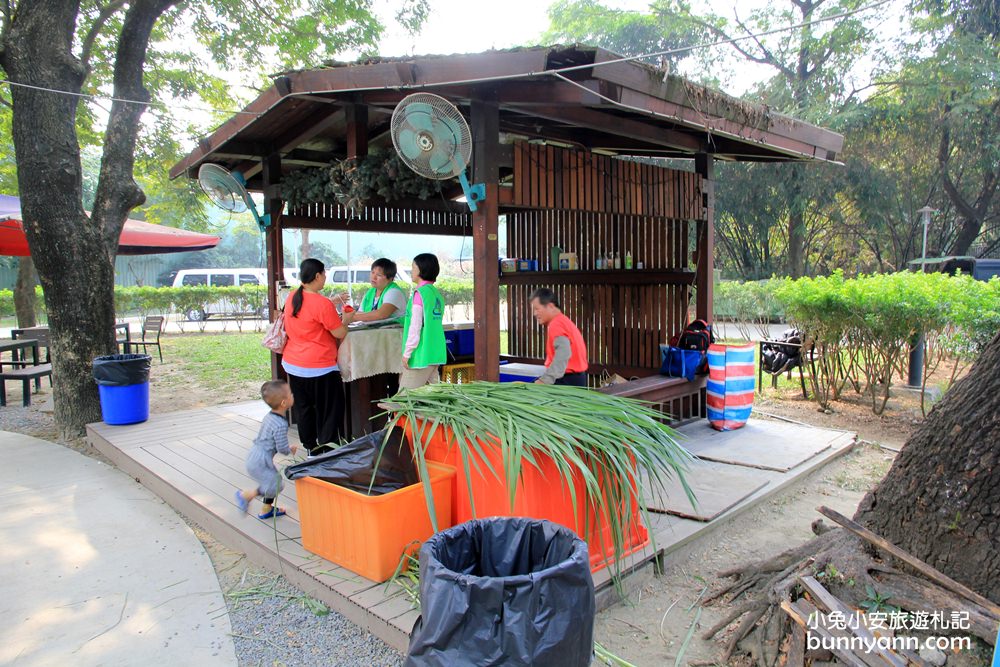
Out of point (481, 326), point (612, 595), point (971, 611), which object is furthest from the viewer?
point (481, 326)

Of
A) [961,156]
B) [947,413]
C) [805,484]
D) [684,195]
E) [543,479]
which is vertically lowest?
[805,484]

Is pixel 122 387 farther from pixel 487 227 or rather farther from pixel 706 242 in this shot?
pixel 706 242

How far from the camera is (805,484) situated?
490 centimetres

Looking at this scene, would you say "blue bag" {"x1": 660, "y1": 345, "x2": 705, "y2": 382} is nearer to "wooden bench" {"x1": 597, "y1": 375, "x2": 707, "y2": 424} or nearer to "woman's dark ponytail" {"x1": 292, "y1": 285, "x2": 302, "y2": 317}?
"wooden bench" {"x1": 597, "y1": 375, "x2": 707, "y2": 424}

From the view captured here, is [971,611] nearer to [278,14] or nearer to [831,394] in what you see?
[831,394]

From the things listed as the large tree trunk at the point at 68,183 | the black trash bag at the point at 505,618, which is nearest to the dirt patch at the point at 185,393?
the large tree trunk at the point at 68,183

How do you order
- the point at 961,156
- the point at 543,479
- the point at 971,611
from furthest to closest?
the point at 961,156, the point at 543,479, the point at 971,611

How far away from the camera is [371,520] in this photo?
2.88 meters

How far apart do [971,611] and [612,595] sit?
144 cm

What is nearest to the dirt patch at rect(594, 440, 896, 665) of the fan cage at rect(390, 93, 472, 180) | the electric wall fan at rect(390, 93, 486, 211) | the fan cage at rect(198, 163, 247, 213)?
the electric wall fan at rect(390, 93, 486, 211)

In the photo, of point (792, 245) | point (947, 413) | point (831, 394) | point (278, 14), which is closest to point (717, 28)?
point (792, 245)

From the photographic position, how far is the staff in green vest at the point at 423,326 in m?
4.37

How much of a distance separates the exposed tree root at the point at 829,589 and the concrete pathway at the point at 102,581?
2214 mm

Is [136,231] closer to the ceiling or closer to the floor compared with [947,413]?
closer to the ceiling
